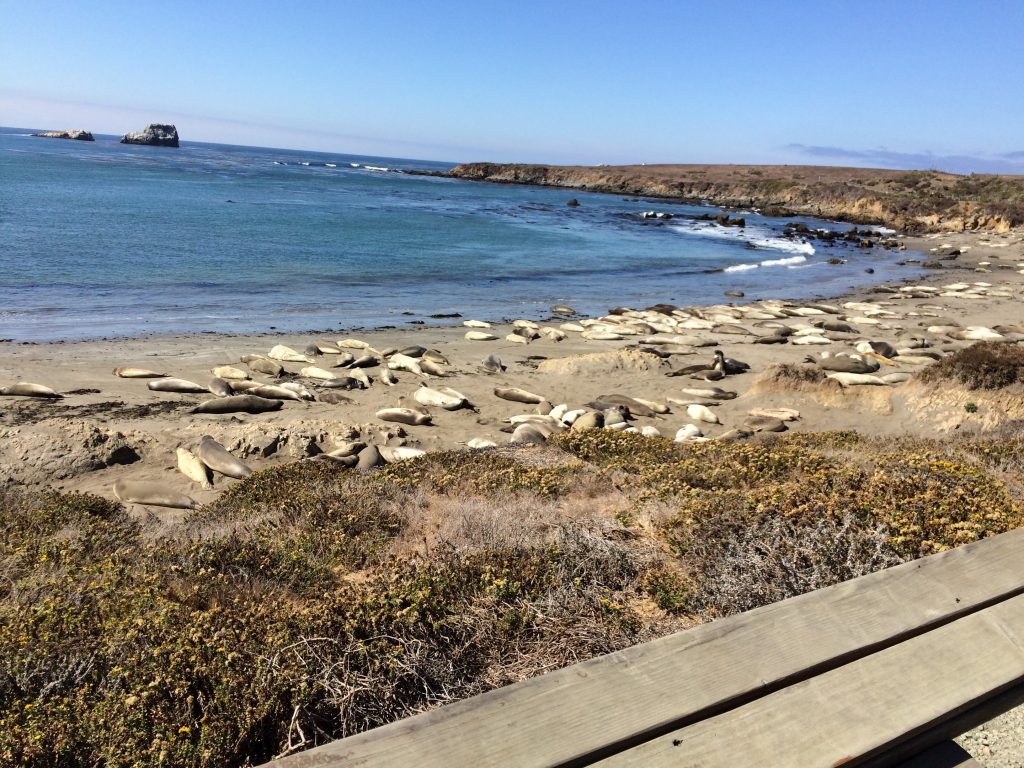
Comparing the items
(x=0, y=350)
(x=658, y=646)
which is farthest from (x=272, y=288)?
(x=658, y=646)

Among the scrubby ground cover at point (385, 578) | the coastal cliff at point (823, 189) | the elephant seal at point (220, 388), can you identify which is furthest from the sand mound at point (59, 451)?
the coastal cliff at point (823, 189)

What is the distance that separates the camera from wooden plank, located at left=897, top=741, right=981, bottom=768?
2.18 metres

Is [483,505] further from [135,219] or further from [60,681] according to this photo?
[135,219]

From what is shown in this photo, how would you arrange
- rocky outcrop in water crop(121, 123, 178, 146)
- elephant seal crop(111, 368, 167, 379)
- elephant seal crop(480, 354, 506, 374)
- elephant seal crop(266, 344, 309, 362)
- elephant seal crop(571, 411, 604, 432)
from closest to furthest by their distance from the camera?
elephant seal crop(571, 411, 604, 432), elephant seal crop(111, 368, 167, 379), elephant seal crop(266, 344, 309, 362), elephant seal crop(480, 354, 506, 374), rocky outcrop in water crop(121, 123, 178, 146)

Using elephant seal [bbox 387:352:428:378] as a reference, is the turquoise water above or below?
above

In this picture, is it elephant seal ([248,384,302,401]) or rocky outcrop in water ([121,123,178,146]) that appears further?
rocky outcrop in water ([121,123,178,146])

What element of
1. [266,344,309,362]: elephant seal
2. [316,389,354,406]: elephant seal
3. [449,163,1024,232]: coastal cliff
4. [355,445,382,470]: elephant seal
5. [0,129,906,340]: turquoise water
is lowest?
[316,389,354,406]: elephant seal

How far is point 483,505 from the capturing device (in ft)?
17.9

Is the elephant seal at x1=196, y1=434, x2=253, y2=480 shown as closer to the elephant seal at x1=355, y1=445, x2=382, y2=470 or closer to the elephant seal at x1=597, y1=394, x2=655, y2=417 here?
the elephant seal at x1=355, y1=445, x2=382, y2=470

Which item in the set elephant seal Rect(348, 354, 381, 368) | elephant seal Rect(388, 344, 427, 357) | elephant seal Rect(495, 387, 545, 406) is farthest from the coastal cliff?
elephant seal Rect(348, 354, 381, 368)

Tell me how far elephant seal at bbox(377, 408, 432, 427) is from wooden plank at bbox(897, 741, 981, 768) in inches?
343

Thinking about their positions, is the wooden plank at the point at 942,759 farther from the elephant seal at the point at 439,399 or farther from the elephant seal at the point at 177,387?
the elephant seal at the point at 177,387

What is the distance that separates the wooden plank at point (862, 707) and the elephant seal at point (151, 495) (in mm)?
6317

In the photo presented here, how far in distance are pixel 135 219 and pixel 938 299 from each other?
1325 inches
